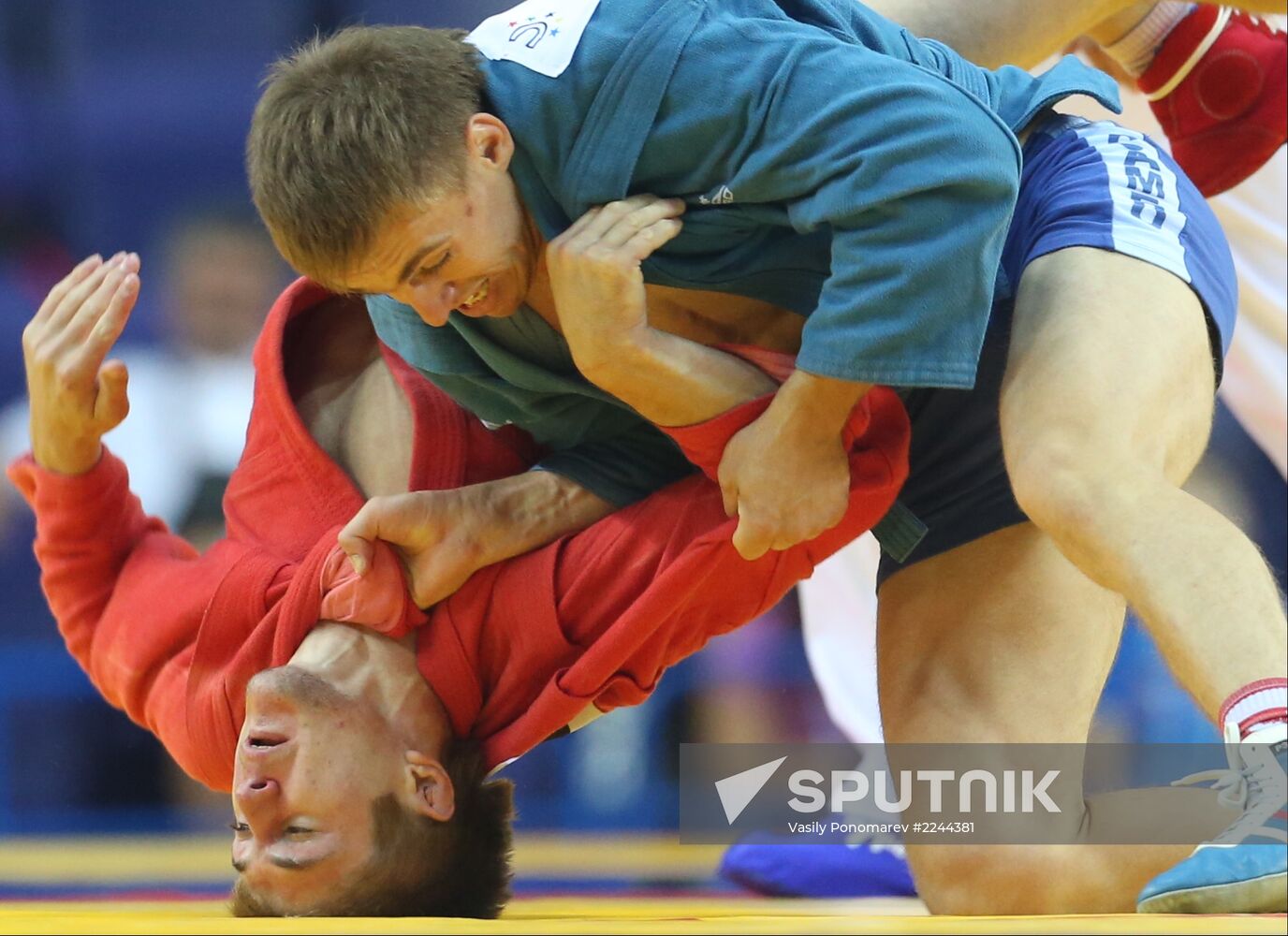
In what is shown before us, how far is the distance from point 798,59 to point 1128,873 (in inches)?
40.6

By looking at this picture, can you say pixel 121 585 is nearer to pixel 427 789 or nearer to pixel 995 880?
pixel 427 789

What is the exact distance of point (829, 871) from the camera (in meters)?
2.94

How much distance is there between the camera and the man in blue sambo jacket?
1.50 meters

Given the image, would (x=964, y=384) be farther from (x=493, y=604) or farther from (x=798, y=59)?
(x=493, y=604)

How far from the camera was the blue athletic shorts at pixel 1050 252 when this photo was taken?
1771mm

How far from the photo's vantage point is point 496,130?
1650mm

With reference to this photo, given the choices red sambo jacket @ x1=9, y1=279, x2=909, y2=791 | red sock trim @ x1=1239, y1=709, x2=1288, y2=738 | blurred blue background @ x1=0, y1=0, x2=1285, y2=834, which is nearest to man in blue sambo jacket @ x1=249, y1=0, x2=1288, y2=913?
red sock trim @ x1=1239, y1=709, x2=1288, y2=738

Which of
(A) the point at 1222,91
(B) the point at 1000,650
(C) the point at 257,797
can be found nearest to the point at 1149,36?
(A) the point at 1222,91

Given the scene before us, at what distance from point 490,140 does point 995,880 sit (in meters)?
1.04

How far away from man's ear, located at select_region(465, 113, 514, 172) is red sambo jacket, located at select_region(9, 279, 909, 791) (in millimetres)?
364

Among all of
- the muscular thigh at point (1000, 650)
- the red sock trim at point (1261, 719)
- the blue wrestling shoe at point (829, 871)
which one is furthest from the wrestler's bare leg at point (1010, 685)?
the blue wrestling shoe at point (829, 871)

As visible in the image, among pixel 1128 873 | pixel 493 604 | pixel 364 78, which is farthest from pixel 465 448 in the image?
pixel 1128 873

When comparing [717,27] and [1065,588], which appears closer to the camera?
[717,27]

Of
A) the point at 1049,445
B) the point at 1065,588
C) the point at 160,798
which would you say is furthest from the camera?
the point at 160,798
